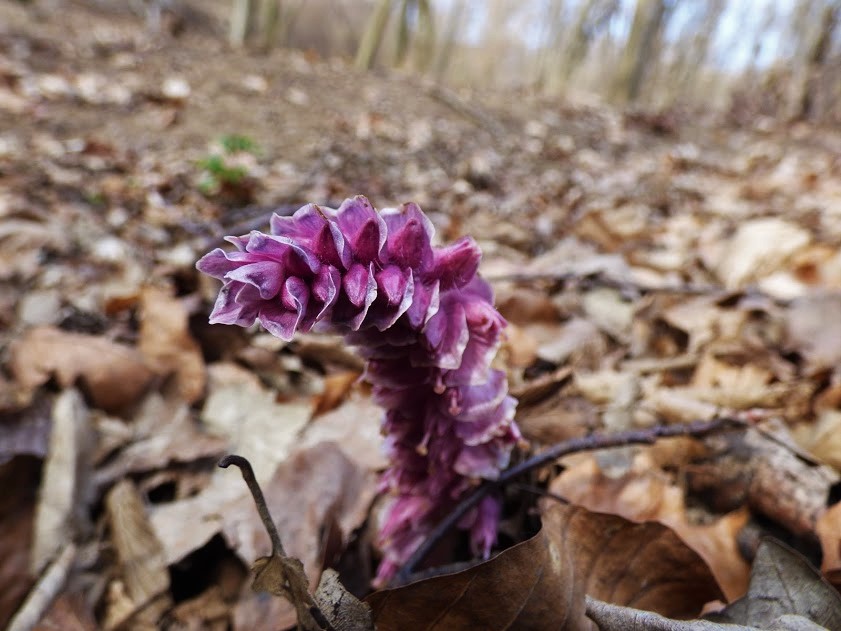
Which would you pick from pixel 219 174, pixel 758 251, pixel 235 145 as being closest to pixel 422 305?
pixel 758 251

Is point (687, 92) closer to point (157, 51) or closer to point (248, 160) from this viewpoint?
point (157, 51)

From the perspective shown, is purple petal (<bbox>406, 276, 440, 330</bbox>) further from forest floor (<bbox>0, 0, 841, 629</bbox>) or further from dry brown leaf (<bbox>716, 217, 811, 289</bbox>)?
dry brown leaf (<bbox>716, 217, 811, 289</bbox>)

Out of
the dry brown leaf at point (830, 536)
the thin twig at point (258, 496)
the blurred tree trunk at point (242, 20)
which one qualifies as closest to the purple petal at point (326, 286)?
the thin twig at point (258, 496)

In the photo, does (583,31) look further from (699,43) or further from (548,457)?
(548,457)

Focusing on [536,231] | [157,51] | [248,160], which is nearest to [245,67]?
[157,51]

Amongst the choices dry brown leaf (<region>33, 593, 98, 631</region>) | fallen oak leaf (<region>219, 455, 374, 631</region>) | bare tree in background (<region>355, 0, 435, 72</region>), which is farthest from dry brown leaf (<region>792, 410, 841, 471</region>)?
bare tree in background (<region>355, 0, 435, 72</region>)
